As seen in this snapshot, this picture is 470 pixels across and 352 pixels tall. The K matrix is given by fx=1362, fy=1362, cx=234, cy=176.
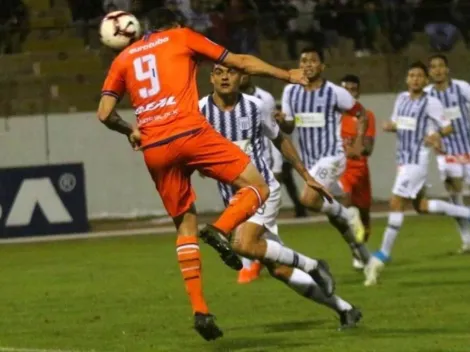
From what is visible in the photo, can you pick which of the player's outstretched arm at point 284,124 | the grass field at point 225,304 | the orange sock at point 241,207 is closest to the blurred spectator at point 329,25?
the grass field at point 225,304

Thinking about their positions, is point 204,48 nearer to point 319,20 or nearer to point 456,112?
point 456,112

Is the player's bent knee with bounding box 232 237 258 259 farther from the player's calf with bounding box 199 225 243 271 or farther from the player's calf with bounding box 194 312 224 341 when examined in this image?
the player's calf with bounding box 199 225 243 271

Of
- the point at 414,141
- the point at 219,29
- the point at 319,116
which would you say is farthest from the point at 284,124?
the point at 219,29

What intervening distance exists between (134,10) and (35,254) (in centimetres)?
676

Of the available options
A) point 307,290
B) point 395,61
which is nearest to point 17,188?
point 395,61

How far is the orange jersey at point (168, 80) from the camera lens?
28.7 feet

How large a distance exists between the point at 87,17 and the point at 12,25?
4.30ft

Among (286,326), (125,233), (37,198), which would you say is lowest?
(125,233)

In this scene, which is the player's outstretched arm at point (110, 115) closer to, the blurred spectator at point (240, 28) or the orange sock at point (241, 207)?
the orange sock at point (241, 207)

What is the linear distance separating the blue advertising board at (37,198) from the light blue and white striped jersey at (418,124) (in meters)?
7.19

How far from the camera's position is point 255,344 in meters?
9.06

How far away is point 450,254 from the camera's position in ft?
50.1

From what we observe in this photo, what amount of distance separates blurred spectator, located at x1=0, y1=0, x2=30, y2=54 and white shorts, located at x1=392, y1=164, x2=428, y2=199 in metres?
10.8

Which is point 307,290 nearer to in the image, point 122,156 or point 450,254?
point 450,254
